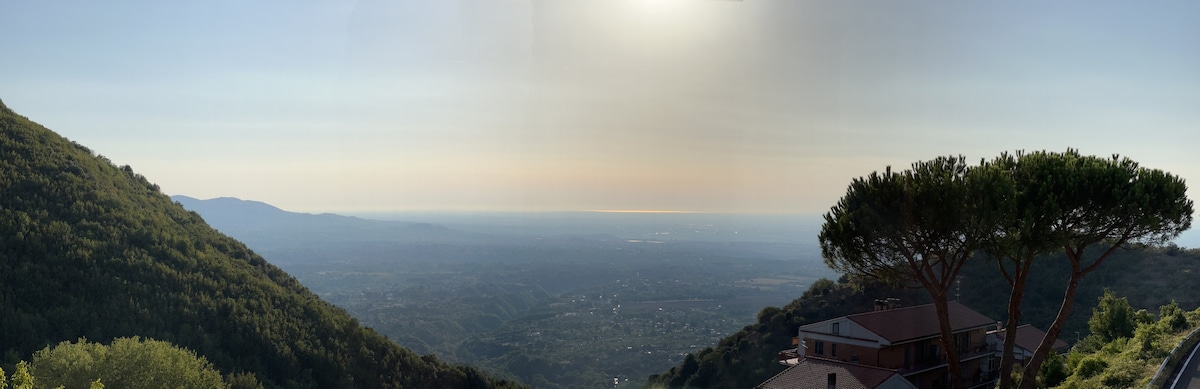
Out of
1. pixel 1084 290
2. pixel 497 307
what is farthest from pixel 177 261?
pixel 497 307

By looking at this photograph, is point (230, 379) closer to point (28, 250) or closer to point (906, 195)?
point (28, 250)

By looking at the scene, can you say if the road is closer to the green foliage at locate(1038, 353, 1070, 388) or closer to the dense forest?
the green foliage at locate(1038, 353, 1070, 388)

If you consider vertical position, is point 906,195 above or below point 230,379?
above

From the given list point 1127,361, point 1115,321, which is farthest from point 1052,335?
point 1115,321

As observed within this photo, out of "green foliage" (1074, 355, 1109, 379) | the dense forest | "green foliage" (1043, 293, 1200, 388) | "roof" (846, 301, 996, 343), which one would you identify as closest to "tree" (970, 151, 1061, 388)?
"green foliage" (1043, 293, 1200, 388)

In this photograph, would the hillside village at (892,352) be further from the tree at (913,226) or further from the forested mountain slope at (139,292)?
the forested mountain slope at (139,292)

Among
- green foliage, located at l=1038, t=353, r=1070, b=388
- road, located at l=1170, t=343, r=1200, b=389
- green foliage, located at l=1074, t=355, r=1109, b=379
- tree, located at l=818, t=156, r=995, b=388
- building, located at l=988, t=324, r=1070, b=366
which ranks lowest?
building, located at l=988, t=324, r=1070, b=366

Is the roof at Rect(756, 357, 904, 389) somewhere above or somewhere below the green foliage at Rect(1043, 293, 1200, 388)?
below
